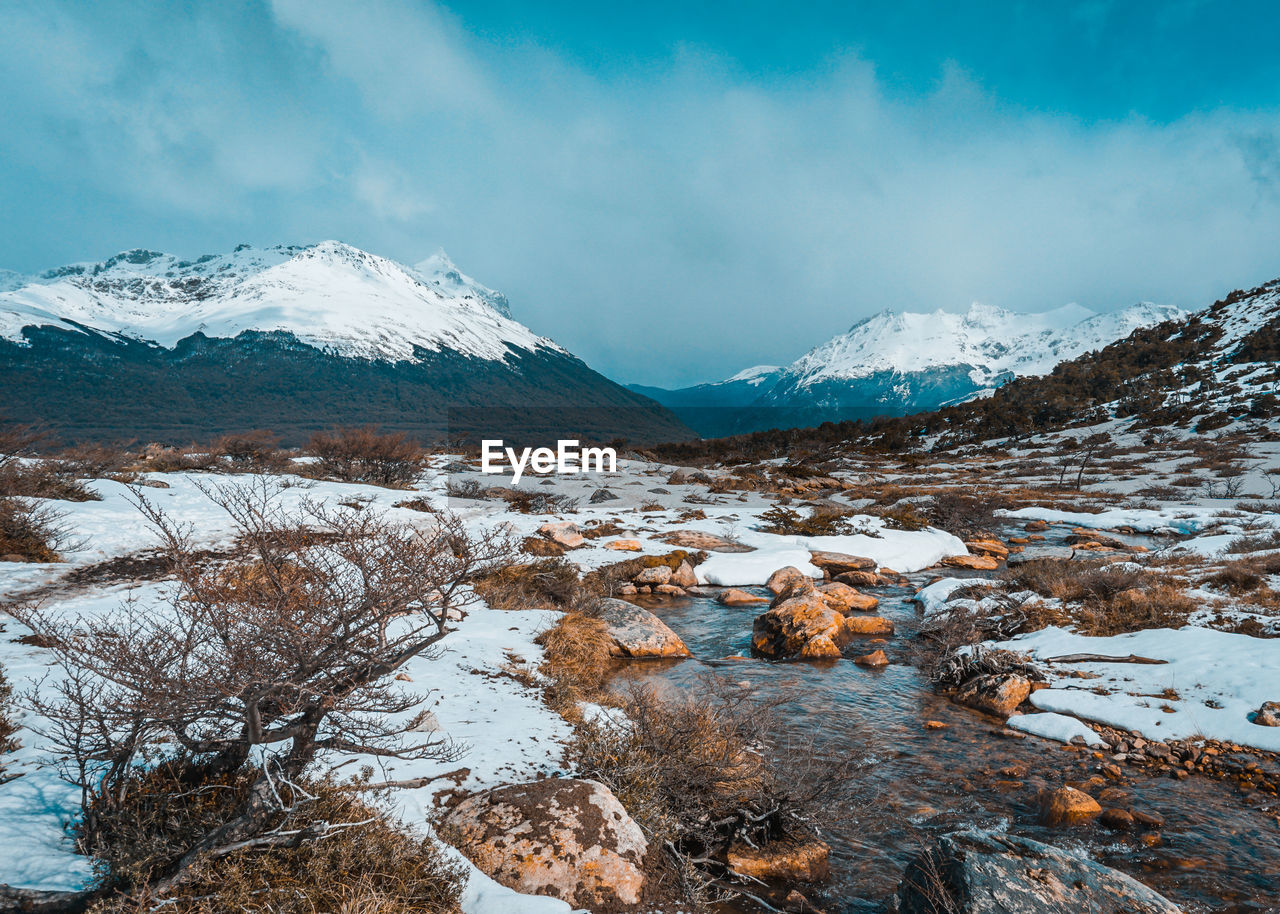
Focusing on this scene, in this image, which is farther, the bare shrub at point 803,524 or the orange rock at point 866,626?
the bare shrub at point 803,524

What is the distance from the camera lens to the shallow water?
455cm

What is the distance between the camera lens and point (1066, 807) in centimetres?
534

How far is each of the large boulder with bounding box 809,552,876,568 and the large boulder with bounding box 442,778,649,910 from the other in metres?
12.4

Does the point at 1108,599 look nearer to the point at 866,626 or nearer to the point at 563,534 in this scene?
the point at 866,626

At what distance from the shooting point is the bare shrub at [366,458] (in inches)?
926

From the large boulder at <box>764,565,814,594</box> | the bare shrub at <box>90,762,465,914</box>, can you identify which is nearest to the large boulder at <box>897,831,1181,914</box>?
the bare shrub at <box>90,762,465,914</box>

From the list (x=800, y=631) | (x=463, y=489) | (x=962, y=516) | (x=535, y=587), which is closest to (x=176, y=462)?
(x=463, y=489)

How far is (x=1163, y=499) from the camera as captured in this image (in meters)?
25.3

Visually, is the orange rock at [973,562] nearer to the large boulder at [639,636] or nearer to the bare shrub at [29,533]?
the large boulder at [639,636]

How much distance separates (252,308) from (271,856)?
582 feet

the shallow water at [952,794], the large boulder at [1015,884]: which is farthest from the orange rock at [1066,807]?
the large boulder at [1015,884]

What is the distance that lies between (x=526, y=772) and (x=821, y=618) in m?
7.00

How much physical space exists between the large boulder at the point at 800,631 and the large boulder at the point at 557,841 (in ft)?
20.4

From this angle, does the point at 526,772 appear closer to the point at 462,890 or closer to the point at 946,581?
the point at 462,890
